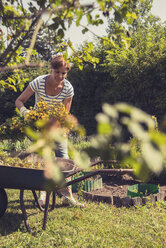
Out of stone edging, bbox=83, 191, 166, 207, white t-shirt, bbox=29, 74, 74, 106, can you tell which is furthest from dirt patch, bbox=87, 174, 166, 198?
white t-shirt, bbox=29, 74, 74, 106

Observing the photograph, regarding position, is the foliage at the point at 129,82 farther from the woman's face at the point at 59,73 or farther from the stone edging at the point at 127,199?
the stone edging at the point at 127,199

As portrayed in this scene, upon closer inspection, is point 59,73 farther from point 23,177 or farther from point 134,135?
point 134,135

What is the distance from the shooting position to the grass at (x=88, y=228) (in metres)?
2.64

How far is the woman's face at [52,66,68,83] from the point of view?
348cm

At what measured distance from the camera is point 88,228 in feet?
9.77

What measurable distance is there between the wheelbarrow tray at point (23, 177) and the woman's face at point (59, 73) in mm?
1386

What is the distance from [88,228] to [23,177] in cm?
94

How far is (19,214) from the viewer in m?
3.41

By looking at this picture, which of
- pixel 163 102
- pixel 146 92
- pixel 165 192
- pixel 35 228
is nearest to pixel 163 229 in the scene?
pixel 165 192

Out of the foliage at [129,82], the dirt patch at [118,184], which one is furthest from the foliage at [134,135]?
the foliage at [129,82]

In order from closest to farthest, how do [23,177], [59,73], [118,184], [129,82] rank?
[23,177]
[59,73]
[118,184]
[129,82]

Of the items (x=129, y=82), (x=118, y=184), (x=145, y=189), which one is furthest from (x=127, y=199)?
(x=129, y=82)

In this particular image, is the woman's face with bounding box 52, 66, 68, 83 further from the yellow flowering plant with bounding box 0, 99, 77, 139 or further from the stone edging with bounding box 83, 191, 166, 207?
the stone edging with bounding box 83, 191, 166, 207

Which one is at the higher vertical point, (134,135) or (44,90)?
(44,90)
